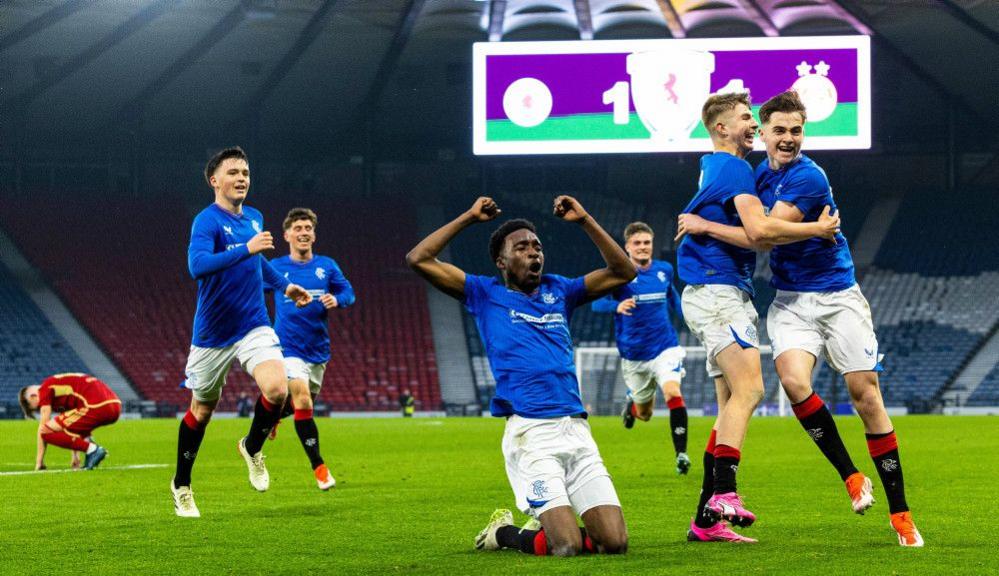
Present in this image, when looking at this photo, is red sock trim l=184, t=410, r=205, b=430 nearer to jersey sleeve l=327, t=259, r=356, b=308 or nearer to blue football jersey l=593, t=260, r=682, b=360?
jersey sleeve l=327, t=259, r=356, b=308

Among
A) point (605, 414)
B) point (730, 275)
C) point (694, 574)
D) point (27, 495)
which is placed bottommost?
point (605, 414)

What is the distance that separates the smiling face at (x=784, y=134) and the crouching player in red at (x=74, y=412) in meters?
8.78

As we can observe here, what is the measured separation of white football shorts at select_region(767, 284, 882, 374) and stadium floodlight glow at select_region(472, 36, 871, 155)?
79.8ft

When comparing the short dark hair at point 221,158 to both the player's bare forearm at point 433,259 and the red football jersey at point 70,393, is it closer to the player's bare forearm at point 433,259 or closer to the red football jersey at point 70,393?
the player's bare forearm at point 433,259

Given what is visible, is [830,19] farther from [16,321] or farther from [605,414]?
[16,321]

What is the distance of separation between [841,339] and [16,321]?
117ft

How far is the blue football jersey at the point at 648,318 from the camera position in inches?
499

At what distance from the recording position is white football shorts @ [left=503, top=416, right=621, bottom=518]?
20.1ft

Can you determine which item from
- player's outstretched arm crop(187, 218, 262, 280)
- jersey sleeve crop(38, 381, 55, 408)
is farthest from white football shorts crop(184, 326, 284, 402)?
jersey sleeve crop(38, 381, 55, 408)

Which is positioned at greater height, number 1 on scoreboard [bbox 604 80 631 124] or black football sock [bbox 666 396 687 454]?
number 1 on scoreboard [bbox 604 80 631 124]

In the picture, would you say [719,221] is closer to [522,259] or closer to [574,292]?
[574,292]

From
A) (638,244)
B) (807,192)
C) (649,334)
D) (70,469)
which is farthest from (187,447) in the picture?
(70,469)

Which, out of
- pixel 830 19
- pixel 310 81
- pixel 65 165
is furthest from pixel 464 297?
pixel 65 165

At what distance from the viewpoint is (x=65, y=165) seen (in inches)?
1770
